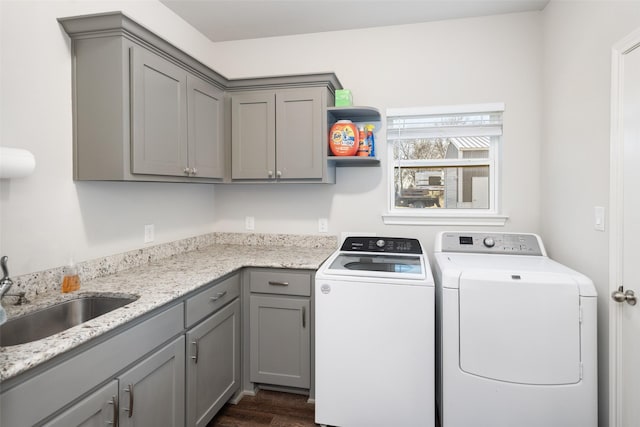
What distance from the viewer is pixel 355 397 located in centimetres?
196

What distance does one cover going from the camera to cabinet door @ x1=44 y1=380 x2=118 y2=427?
44.1 inches

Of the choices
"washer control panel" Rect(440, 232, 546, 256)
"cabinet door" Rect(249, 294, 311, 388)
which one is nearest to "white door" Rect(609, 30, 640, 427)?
"washer control panel" Rect(440, 232, 546, 256)

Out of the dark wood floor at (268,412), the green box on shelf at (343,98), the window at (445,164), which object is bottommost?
the dark wood floor at (268,412)

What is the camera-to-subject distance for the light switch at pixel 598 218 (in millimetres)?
1735

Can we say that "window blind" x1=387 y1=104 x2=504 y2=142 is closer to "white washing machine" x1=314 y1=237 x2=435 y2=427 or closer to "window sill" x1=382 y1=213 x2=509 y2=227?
"window sill" x1=382 y1=213 x2=509 y2=227

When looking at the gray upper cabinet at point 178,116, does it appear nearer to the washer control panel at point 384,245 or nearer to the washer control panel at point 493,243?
the washer control panel at point 384,245

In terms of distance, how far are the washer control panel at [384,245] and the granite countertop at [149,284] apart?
0.21 m

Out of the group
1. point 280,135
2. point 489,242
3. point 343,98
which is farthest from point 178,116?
point 489,242

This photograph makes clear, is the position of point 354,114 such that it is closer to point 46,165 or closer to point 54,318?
point 46,165

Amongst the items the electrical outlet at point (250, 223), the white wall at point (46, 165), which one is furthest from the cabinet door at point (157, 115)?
the electrical outlet at point (250, 223)

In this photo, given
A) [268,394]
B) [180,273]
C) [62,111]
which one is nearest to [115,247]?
[180,273]

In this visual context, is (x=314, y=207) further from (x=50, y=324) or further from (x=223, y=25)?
(x=50, y=324)

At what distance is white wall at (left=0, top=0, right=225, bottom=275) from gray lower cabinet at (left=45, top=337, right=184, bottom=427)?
0.69m

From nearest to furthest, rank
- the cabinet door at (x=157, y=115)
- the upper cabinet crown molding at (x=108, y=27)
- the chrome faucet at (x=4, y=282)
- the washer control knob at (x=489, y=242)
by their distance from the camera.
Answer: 1. the chrome faucet at (x=4, y=282)
2. the upper cabinet crown molding at (x=108, y=27)
3. the cabinet door at (x=157, y=115)
4. the washer control knob at (x=489, y=242)
